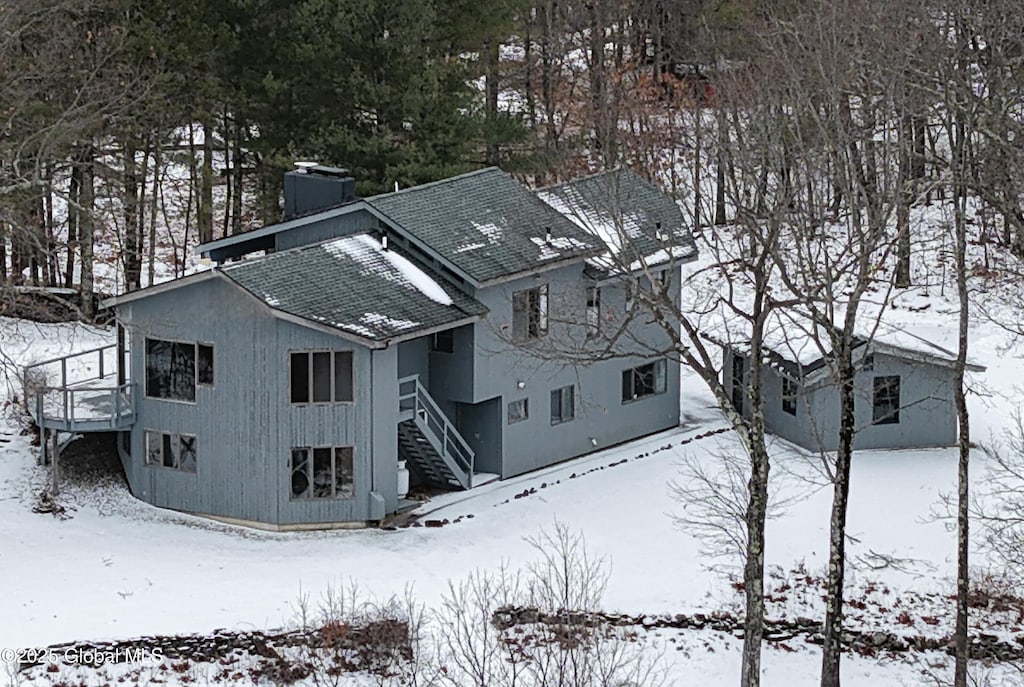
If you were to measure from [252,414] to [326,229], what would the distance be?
16.6 ft

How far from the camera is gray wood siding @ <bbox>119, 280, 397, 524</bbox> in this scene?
1159 inches

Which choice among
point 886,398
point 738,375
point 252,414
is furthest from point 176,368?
point 886,398

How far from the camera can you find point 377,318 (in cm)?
2991

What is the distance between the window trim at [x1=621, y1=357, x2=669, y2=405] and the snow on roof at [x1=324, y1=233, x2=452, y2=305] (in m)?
5.67

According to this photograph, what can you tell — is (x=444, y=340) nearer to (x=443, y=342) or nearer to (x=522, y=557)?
(x=443, y=342)

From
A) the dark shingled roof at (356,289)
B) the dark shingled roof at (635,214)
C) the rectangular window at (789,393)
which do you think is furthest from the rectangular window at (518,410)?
→ the rectangular window at (789,393)

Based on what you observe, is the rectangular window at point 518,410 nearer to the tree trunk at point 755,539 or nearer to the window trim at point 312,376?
the window trim at point 312,376

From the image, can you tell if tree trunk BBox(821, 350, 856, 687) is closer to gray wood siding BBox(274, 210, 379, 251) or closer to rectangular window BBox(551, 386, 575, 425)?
rectangular window BBox(551, 386, 575, 425)

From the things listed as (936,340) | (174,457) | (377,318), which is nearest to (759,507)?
(377,318)

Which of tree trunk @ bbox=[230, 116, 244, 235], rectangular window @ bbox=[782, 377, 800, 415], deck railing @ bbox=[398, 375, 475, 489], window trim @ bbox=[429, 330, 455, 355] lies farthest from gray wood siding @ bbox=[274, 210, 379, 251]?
tree trunk @ bbox=[230, 116, 244, 235]

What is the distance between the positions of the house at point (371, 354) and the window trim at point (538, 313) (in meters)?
0.04

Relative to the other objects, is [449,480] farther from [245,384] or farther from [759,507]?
[759,507]

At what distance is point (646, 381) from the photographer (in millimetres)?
36062

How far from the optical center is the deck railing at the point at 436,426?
101 ft
